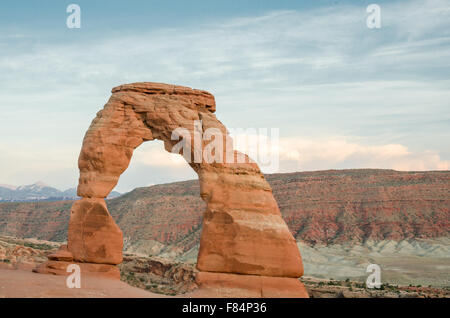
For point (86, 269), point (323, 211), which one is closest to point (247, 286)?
point (86, 269)

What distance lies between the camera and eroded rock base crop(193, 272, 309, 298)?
16.7 m

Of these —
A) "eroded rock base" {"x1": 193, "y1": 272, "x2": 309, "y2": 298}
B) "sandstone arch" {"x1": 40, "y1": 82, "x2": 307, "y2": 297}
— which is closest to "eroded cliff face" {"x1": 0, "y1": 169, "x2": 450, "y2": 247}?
"sandstone arch" {"x1": 40, "y1": 82, "x2": 307, "y2": 297}

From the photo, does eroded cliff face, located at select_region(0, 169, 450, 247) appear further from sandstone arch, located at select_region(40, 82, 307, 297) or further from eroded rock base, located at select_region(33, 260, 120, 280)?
sandstone arch, located at select_region(40, 82, 307, 297)

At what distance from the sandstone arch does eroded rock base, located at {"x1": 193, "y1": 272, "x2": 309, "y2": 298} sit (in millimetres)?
32

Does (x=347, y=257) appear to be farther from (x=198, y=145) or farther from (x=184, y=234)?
(x=198, y=145)

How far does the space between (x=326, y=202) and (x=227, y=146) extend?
51.9 m

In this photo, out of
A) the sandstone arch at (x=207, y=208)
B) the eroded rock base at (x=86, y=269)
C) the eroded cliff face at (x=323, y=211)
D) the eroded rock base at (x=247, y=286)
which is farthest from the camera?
the eroded cliff face at (x=323, y=211)

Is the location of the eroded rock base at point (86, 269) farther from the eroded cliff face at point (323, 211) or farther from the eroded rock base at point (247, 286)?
the eroded cliff face at point (323, 211)

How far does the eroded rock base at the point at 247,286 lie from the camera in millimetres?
16688

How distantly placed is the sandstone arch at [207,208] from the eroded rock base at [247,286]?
32 mm

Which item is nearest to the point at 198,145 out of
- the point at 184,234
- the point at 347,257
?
the point at 347,257

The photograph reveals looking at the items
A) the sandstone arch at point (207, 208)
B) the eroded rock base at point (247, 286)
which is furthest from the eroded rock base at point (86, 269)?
the eroded rock base at point (247, 286)

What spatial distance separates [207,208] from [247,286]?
290 cm

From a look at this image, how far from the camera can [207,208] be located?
1795 centimetres
